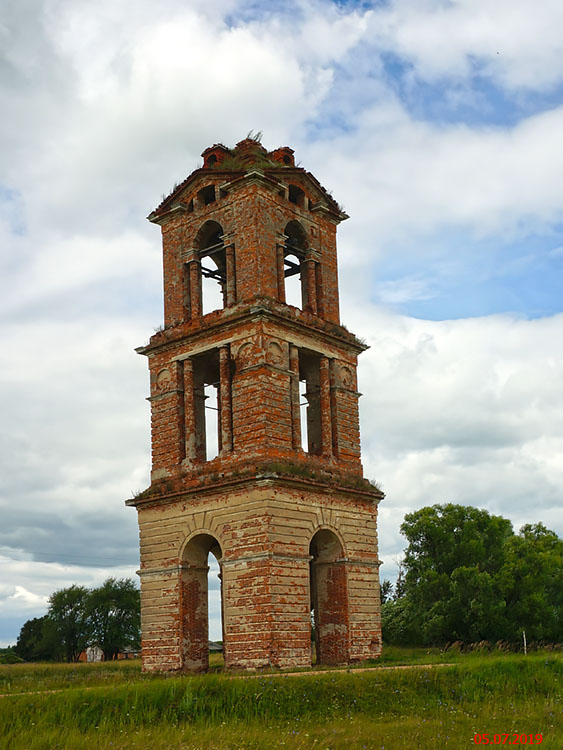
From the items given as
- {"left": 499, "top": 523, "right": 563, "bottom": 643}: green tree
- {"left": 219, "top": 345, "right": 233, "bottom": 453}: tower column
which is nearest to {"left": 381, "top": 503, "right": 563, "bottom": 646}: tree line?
{"left": 499, "top": 523, "right": 563, "bottom": 643}: green tree

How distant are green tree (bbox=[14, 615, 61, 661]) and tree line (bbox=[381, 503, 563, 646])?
82.4ft

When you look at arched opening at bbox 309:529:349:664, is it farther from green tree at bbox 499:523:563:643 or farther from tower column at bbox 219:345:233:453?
green tree at bbox 499:523:563:643

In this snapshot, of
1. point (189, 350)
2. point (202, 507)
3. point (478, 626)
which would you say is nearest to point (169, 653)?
point (202, 507)

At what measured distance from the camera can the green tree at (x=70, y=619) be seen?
54.8 meters

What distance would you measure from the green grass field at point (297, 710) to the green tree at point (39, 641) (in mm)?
39400

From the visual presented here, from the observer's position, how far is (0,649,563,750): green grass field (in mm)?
13242

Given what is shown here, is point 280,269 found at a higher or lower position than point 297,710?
higher

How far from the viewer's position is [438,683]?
1744 cm

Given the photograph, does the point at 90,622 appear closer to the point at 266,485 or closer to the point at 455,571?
the point at 455,571

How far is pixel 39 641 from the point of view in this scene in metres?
57.2

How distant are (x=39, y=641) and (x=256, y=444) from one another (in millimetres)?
41066

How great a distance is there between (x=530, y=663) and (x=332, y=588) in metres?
6.37

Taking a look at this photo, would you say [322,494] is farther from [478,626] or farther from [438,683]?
[478,626]
